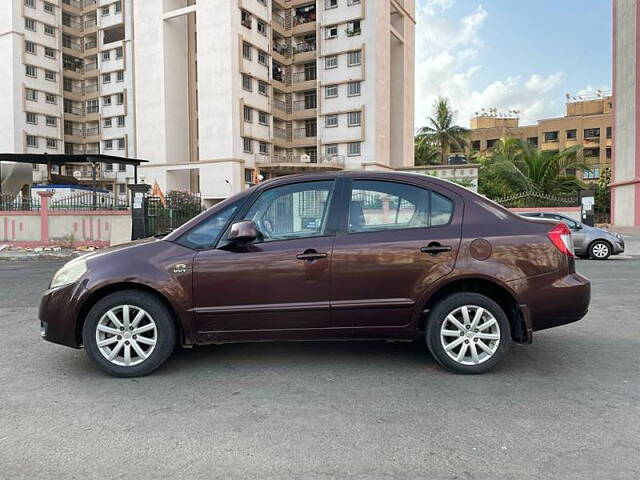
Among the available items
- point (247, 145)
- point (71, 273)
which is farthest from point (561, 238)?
point (247, 145)

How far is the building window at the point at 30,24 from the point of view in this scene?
1973 inches

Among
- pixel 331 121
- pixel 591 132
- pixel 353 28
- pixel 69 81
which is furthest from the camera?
pixel 591 132

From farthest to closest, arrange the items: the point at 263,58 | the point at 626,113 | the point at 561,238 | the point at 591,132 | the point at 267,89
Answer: the point at 591,132 → the point at 267,89 → the point at 263,58 → the point at 626,113 → the point at 561,238

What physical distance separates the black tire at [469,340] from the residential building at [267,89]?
35.4 metres

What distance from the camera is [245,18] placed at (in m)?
40.7

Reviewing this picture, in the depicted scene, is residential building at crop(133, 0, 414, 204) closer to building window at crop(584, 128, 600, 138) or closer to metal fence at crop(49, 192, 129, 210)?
metal fence at crop(49, 192, 129, 210)

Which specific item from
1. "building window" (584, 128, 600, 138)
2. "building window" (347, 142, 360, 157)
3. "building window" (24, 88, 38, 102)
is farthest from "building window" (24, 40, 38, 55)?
"building window" (584, 128, 600, 138)

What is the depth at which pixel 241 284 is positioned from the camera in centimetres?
418

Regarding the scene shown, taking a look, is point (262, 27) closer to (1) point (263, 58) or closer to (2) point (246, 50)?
(1) point (263, 58)

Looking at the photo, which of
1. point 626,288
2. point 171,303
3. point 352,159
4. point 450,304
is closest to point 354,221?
point 450,304

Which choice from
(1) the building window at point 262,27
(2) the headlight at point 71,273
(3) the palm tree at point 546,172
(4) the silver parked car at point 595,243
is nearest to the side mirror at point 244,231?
(2) the headlight at point 71,273

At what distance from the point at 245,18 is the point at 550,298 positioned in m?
41.4

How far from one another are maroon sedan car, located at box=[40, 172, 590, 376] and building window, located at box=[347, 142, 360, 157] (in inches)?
1494

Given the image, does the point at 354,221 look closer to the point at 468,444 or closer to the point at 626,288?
the point at 468,444
